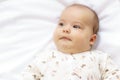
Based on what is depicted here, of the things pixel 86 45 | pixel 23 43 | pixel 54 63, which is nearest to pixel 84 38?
pixel 86 45

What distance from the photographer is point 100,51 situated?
1642 mm

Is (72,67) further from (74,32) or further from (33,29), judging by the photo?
(33,29)

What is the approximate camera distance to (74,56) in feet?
5.16

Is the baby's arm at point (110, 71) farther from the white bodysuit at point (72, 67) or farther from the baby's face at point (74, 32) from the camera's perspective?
the baby's face at point (74, 32)

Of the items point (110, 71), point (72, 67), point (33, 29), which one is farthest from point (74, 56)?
point (33, 29)

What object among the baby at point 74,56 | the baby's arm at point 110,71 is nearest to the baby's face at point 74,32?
the baby at point 74,56

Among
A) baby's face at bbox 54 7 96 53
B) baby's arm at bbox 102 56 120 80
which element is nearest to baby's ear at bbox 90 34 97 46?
baby's face at bbox 54 7 96 53

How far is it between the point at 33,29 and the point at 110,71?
0.45 metres

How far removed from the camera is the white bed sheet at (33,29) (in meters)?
1.66

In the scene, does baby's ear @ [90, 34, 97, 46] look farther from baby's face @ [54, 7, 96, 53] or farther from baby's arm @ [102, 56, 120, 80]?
baby's arm @ [102, 56, 120, 80]

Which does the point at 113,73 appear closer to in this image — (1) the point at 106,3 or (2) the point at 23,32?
(1) the point at 106,3

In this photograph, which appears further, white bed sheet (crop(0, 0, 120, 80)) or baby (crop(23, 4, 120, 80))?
white bed sheet (crop(0, 0, 120, 80))

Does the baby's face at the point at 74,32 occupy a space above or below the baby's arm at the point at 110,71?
above

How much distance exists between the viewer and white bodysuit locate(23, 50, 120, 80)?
152cm
